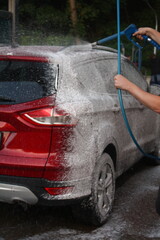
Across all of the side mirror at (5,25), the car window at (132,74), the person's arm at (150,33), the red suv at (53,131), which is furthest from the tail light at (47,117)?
the side mirror at (5,25)

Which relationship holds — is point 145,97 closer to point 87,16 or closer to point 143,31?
point 143,31

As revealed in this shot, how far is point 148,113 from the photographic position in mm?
6148

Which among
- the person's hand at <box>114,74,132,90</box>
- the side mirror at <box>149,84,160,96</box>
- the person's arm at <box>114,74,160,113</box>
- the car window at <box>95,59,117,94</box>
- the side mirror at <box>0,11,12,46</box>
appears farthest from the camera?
the side mirror at <box>0,11,12,46</box>

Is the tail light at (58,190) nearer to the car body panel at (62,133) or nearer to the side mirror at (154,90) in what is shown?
the car body panel at (62,133)

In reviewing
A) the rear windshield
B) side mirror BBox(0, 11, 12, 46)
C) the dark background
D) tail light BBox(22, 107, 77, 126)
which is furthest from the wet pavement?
the dark background

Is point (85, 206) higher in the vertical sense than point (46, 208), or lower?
higher

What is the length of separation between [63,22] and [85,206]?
40.8m

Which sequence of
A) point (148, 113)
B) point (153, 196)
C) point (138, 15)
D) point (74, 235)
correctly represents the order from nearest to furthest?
point (74, 235)
point (153, 196)
point (148, 113)
point (138, 15)

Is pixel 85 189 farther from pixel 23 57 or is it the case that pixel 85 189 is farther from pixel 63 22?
pixel 63 22

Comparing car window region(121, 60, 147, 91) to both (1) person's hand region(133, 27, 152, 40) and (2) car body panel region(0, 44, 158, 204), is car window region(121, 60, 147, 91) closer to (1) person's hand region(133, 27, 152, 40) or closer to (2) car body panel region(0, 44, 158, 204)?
(2) car body panel region(0, 44, 158, 204)

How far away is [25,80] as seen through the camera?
3.78m

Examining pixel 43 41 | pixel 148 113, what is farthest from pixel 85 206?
pixel 43 41

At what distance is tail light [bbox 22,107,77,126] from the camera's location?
3.64 meters

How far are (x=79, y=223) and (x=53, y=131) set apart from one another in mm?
1097
